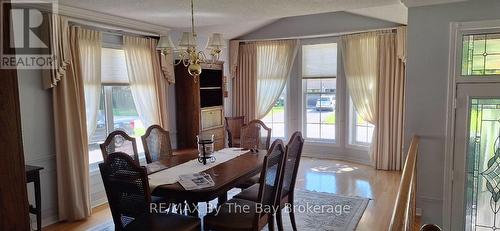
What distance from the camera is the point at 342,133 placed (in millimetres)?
6191

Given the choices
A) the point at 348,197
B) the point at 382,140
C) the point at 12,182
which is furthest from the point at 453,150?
the point at 12,182

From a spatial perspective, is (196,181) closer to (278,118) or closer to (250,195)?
(250,195)

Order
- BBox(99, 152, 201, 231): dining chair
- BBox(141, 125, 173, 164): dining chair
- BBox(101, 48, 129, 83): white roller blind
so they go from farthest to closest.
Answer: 1. BBox(101, 48, 129, 83): white roller blind
2. BBox(141, 125, 173, 164): dining chair
3. BBox(99, 152, 201, 231): dining chair

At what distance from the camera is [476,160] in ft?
11.6

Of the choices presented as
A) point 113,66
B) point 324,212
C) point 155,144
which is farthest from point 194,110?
point 324,212

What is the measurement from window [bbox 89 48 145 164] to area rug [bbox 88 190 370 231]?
1142mm

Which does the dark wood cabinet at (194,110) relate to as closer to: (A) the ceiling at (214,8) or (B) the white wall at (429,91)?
(A) the ceiling at (214,8)

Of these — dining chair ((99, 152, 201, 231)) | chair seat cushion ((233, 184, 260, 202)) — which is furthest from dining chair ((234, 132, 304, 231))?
dining chair ((99, 152, 201, 231))

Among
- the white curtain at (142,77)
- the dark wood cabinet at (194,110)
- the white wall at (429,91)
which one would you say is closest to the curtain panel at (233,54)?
the dark wood cabinet at (194,110)

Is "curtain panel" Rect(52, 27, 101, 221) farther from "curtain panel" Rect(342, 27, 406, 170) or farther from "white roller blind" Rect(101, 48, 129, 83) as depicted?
"curtain panel" Rect(342, 27, 406, 170)

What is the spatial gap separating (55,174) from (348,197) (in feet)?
11.4

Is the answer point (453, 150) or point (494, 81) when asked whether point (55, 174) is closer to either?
point (453, 150)

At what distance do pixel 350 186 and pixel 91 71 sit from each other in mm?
3711

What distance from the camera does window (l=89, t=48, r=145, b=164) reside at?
4.24 metres
